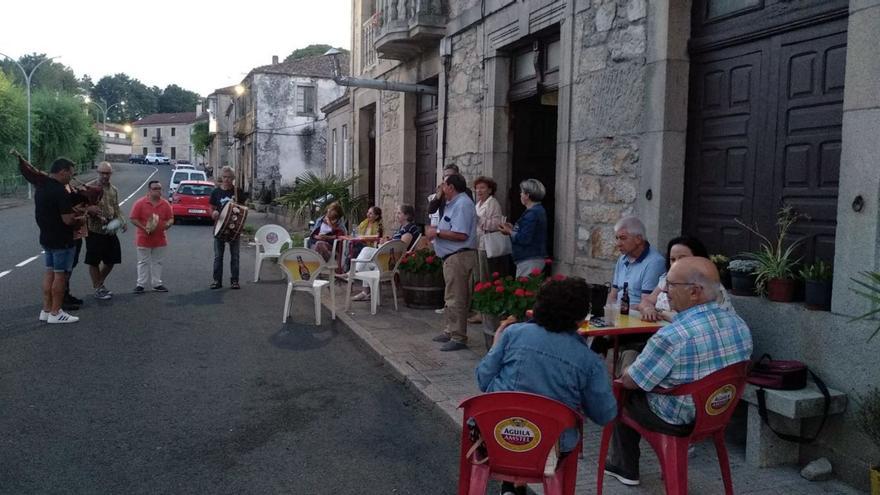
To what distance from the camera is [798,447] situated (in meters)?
4.36

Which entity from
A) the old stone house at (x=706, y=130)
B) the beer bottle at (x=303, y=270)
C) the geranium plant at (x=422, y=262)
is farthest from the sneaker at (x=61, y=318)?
the old stone house at (x=706, y=130)

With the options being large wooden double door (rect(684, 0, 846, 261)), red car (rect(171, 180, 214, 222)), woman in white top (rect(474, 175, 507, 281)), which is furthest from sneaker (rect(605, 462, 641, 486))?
red car (rect(171, 180, 214, 222))

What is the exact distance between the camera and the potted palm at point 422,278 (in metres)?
9.36

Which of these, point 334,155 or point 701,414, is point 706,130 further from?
point 334,155

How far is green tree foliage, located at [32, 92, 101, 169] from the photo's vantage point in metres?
42.4

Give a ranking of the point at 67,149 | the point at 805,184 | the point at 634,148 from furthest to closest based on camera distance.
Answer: the point at 67,149, the point at 634,148, the point at 805,184

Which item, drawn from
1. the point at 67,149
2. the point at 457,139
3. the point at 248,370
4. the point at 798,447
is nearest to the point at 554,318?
the point at 798,447

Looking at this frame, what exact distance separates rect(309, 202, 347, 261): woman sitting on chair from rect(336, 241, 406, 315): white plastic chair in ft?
5.00

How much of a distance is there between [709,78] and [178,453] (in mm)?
4800

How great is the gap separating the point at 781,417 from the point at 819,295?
763 mm

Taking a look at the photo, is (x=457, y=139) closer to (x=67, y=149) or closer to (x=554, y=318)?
(x=554, y=318)

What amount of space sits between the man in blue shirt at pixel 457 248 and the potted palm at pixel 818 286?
3.33 metres

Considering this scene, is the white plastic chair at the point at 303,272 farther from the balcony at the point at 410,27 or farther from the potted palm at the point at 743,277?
the potted palm at the point at 743,277

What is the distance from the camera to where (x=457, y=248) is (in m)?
7.14
